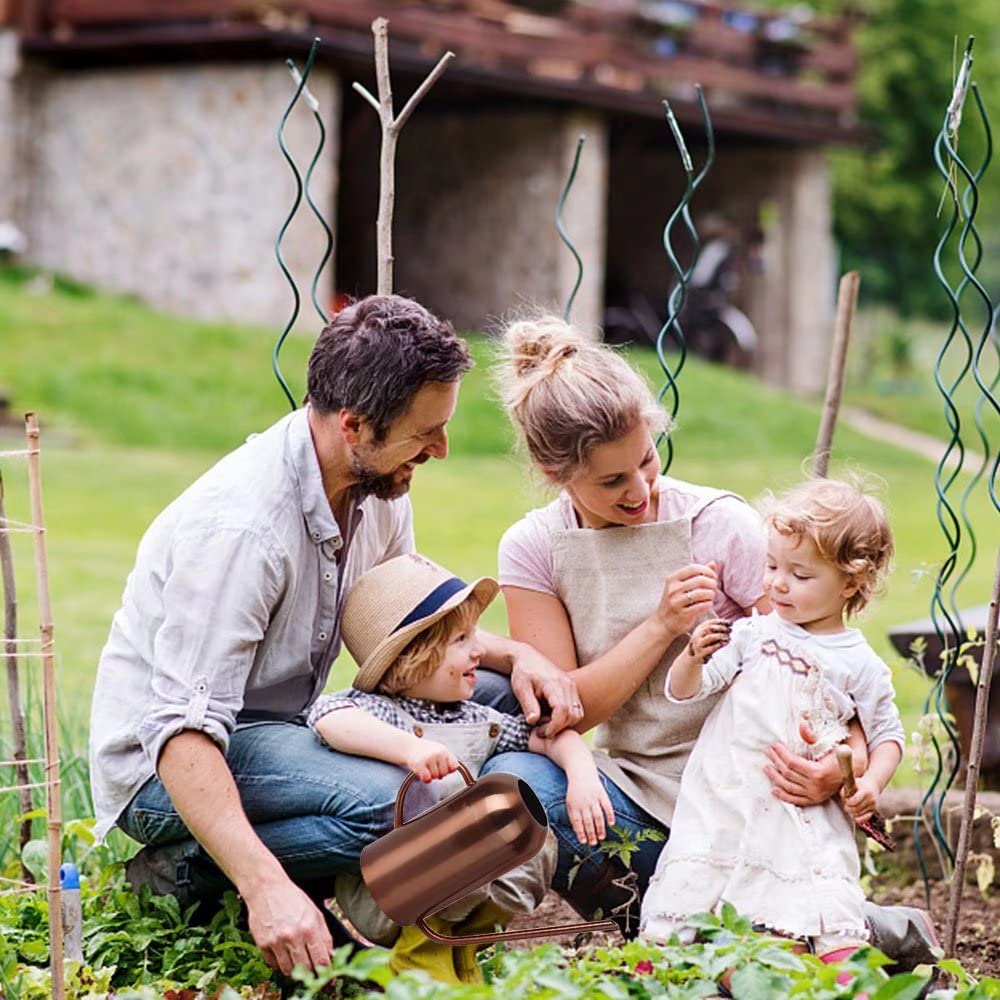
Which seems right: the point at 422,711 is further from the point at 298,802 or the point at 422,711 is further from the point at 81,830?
the point at 81,830

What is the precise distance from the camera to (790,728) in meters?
2.74

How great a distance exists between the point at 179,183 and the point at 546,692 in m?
12.2

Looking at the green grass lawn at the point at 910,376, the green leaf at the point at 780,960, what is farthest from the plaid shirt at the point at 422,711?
the green grass lawn at the point at 910,376

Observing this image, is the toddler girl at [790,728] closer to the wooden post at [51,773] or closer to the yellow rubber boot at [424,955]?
the yellow rubber boot at [424,955]

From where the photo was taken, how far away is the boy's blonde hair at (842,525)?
8.73ft

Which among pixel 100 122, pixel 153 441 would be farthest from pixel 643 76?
pixel 153 441

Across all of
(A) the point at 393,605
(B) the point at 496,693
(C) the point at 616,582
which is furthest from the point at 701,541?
(A) the point at 393,605


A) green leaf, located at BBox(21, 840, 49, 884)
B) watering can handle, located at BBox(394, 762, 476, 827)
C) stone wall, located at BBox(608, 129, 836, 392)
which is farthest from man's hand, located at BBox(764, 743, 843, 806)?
stone wall, located at BBox(608, 129, 836, 392)

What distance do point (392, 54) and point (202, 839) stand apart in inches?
470

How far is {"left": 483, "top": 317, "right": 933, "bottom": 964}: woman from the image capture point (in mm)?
2762

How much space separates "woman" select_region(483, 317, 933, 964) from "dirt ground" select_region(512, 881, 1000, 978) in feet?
0.90

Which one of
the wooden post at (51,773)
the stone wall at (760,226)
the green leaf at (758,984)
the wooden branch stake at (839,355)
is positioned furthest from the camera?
the stone wall at (760,226)

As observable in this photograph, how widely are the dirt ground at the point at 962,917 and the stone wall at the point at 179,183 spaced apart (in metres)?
10.4

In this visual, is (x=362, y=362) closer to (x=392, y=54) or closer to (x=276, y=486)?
(x=276, y=486)
